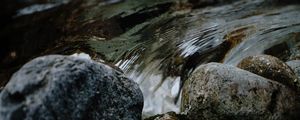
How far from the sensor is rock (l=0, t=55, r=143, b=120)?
3765 millimetres

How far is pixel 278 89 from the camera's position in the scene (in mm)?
4930

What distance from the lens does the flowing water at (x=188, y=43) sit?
6.31 m

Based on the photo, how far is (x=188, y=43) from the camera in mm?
7512

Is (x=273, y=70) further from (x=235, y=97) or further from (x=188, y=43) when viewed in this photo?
(x=188, y=43)

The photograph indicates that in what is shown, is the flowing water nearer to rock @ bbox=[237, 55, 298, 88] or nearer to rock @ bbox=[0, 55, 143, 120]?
rock @ bbox=[237, 55, 298, 88]

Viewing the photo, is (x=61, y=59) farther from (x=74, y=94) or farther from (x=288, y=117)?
(x=288, y=117)

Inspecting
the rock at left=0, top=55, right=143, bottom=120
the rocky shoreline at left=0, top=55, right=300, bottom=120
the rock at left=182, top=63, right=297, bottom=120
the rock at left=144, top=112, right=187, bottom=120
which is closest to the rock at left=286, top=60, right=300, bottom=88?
the rocky shoreline at left=0, top=55, right=300, bottom=120

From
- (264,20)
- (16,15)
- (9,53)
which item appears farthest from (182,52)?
(16,15)

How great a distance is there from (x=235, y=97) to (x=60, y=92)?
1.92 m

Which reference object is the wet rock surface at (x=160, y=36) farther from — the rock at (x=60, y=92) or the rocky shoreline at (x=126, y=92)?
the rock at (x=60, y=92)

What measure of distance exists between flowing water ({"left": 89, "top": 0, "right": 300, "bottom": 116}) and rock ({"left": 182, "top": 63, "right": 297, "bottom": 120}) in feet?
2.60

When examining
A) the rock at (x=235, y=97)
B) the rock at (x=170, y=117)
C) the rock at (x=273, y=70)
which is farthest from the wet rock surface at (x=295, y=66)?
the rock at (x=170, y=117)

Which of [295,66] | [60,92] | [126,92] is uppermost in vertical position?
[60,92]

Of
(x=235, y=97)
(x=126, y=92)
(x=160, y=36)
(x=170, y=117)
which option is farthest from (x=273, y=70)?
(x=160, y=36)
